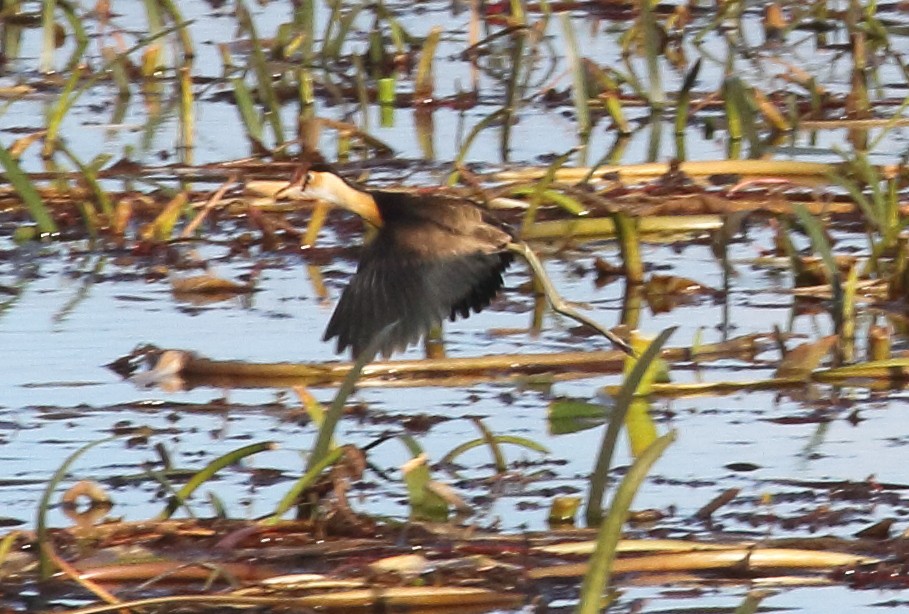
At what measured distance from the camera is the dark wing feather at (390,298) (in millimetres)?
4969

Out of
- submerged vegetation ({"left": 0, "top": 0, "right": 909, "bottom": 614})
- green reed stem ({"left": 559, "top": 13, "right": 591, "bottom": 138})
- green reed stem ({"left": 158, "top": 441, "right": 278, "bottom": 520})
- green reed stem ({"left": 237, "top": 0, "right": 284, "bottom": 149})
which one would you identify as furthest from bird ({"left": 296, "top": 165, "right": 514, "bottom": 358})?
green reed stem ({"left": 237, "top": 0, "right": 284, "bottom": 149})

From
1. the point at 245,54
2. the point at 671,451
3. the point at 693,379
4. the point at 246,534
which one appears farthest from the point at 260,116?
the point at 246,534

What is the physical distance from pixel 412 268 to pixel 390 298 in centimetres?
9

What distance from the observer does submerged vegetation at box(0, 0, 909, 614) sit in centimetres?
388

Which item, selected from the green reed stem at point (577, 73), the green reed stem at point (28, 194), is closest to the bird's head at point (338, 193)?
the green reed stem at point (28, 194)

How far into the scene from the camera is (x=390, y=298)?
4988mm

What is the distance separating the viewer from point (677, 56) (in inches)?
380

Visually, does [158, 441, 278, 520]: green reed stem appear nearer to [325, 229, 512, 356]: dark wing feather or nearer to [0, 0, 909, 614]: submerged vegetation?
[0, 0, 909, 614]: submerged vegetation

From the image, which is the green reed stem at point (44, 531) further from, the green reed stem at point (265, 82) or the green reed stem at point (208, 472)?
the green reed stem at point (265, 82)

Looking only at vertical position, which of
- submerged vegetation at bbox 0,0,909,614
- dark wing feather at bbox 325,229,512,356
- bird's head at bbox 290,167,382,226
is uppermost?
bird's head at bbox 290,167,382,226

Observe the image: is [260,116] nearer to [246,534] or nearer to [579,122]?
[579,122]

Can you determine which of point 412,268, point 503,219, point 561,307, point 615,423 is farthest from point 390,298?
point 503,219

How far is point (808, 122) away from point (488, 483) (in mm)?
3940

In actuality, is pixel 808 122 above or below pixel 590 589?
below
